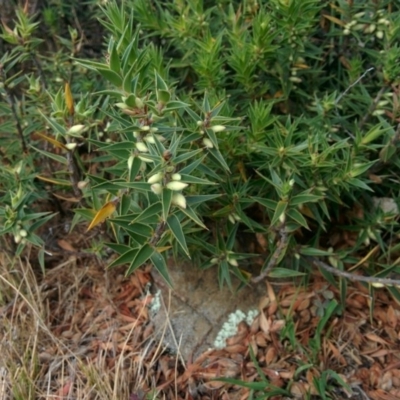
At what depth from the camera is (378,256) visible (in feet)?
8.21

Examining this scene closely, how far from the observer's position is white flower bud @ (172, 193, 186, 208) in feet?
5.40

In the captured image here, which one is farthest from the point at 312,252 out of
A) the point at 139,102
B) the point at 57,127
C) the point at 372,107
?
the point at 57,127

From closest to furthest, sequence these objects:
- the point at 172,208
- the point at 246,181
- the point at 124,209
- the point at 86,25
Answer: the point at 172,208 → the point at 124,209 → the point at 246,181 → the point at 86,25

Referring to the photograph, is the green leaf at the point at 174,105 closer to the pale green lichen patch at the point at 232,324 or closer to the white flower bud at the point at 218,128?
the white flower bud at the point at 218,128

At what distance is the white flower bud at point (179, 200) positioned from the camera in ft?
5.40

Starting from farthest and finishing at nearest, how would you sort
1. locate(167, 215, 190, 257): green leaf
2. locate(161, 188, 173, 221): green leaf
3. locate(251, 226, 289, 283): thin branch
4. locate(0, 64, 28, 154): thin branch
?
1. locate(0, 64, 28, 154): thin branch
2. locate(251, 226, 289, 283): thin branch
3. locate(167, 215, 190, 257): green leaf
4. locate(161, 188, 173, 221): green leaf

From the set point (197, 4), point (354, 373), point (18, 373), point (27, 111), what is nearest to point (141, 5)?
point (197, 4)

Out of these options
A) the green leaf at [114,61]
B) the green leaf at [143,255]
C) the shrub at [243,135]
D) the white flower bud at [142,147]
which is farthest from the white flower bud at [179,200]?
the green leaf at [114,61]

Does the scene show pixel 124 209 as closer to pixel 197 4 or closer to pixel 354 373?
pixel 197 4

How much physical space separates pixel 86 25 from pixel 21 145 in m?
0.89

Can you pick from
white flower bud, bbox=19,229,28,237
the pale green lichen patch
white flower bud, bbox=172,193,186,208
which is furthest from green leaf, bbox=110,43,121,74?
the pale green lichen patch

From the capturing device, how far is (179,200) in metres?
1.65

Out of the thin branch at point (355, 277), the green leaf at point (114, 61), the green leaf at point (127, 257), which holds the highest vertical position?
the green leaf at point (114, 61)

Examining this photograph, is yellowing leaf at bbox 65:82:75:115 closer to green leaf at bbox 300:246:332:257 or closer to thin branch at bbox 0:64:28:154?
thin branch at bbox 0:64:28:154
